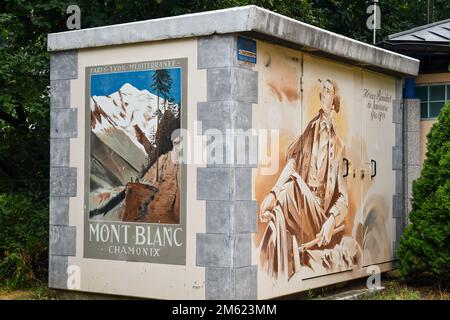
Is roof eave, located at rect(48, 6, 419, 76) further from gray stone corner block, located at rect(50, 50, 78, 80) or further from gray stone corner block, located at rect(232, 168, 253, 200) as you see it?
gray stone corner block, located at rect(232, 168, 253, 200)

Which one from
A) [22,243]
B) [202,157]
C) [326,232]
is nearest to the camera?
[202,157]

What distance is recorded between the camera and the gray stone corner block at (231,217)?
6.86 m

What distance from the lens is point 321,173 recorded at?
26.8ft

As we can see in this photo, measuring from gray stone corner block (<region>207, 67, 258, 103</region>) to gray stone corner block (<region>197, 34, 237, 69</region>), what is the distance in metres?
0.07

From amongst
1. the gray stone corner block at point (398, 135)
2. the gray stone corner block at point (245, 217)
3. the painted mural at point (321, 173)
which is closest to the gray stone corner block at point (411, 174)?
the gray stone corner block at point (398, 135)

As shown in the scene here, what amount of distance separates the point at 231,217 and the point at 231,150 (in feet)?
2.05

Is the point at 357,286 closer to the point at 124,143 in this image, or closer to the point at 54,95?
the point at 124,143

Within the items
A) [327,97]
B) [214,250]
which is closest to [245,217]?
[214,250]

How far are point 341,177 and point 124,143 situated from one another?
103 inches

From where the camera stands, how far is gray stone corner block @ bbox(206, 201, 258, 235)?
6855 millimetres

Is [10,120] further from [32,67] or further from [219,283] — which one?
[219,283]

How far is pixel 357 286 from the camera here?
30.1 feet

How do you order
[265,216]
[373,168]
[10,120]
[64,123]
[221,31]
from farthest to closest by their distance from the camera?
[10,120], [373,168], [64,123], [265,216], [221,31]

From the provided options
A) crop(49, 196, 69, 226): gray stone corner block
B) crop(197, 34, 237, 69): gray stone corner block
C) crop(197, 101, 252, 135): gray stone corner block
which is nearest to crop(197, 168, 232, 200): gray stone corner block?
crop(197, 101, 252, 135): gray stone corner block
